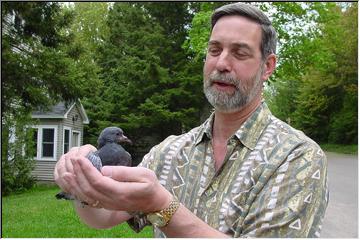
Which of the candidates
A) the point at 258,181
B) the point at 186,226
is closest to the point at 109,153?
the point at 186,226

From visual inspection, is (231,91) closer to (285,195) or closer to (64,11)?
(285,195)

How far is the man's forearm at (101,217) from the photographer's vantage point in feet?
5.41

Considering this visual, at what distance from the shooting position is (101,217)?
170 cm

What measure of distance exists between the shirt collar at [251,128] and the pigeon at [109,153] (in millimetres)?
332

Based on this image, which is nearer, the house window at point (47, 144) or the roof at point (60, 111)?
the roof at point (60, 111)

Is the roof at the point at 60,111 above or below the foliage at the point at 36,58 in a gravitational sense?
below

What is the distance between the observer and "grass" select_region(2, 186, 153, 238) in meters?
6.71

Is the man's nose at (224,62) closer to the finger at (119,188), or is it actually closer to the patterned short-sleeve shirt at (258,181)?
the patterned short-sleeve shirt at (258,181)

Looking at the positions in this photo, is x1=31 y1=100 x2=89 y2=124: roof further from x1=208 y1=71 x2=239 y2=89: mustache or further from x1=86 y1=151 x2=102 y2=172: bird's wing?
x1=86 y1=151 x2=102 y2=172: bird's wing

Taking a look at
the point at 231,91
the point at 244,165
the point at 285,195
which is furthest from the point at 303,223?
the point at 231,91

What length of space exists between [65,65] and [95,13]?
1.61 m

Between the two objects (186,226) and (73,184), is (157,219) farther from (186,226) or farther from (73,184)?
(73,184)

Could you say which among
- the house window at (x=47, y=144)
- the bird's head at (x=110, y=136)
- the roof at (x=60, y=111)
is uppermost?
the bird's head at (x=110, y=136)

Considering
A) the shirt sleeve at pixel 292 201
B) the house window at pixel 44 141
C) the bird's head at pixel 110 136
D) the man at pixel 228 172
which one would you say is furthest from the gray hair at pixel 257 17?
the house window at pixel 44 141
